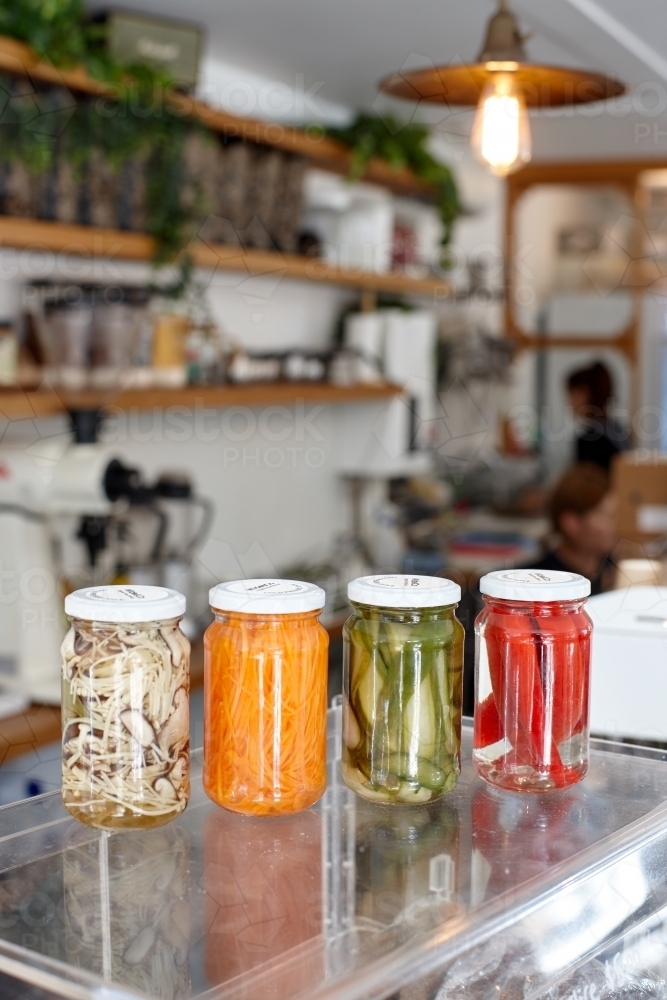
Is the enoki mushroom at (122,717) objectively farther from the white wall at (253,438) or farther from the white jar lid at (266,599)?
the white wall at (253,438)

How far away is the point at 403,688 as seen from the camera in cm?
98

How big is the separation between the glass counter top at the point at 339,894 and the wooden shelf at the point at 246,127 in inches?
70.8

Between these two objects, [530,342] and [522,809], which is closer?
[522,809]

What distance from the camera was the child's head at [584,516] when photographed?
10.1 feet

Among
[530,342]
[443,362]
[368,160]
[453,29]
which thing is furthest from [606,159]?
[453,29]

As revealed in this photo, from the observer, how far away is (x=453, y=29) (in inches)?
122

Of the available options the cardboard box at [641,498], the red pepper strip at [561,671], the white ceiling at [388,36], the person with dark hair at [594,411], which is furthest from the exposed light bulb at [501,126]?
the person with dark hair at [594,411]

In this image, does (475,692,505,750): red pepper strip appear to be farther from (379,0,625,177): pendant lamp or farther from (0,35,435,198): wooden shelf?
(0,35,435,198): wooden shelf

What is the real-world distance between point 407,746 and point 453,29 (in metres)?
2.58

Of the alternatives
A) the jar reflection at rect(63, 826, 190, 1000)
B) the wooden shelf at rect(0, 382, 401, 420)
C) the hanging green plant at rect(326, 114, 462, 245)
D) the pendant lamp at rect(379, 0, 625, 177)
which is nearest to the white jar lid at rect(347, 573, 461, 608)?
the jar reflection at rect(63, 826, 190, 1000)

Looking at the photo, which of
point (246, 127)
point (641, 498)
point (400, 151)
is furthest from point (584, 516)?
point (400, 151)

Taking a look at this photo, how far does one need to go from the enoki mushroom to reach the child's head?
2257 mm

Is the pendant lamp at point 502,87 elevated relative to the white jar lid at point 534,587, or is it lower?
elevated

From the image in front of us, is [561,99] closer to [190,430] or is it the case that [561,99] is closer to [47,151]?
[47,151]
